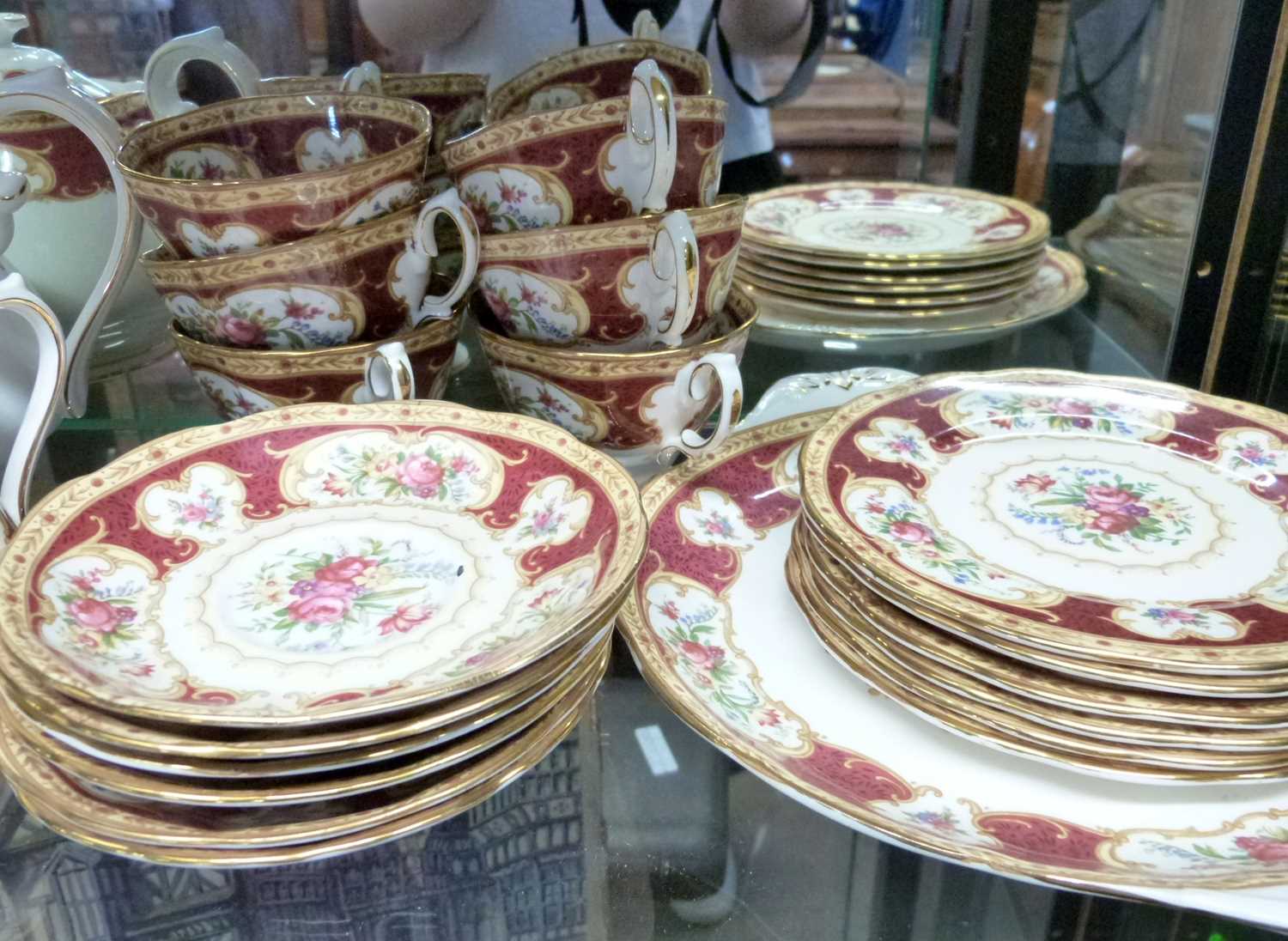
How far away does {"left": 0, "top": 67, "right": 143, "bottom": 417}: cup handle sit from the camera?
47 centimetres

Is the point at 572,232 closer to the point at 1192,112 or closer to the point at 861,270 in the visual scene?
the point at 861,270

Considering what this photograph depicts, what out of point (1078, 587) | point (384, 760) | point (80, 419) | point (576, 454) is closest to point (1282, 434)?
point (1078, 587)

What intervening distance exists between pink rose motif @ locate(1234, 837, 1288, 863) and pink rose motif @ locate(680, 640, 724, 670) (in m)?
0.19

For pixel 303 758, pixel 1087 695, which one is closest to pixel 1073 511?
pixel 1087 695

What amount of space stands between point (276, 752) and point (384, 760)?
0.04m

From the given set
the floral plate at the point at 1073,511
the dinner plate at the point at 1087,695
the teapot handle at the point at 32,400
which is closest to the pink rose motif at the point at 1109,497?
the floral plate at the point at 1073,511

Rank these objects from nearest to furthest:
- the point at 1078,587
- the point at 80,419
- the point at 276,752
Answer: the point at 276,752 < the point at 1078,587 < the point at 80,419

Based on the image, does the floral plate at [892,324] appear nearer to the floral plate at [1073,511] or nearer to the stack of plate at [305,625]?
the floral plate at [1073,511]

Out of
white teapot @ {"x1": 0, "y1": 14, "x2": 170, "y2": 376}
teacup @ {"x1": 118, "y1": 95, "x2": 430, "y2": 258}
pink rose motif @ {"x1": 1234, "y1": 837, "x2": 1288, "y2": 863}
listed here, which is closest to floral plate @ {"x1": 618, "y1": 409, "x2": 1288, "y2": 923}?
pink rose motif @ {"x1": 1234, "y1": 837, "x2": 1288, "y2": 863}

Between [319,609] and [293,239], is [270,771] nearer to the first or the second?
[319,609]

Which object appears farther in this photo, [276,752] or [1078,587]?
[1078,587]

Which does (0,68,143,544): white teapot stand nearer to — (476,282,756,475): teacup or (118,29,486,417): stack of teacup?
(118,29,486,417): stack of teacup

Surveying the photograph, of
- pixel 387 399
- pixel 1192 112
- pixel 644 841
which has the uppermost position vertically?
pixel 1192 112

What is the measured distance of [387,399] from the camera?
519mm
